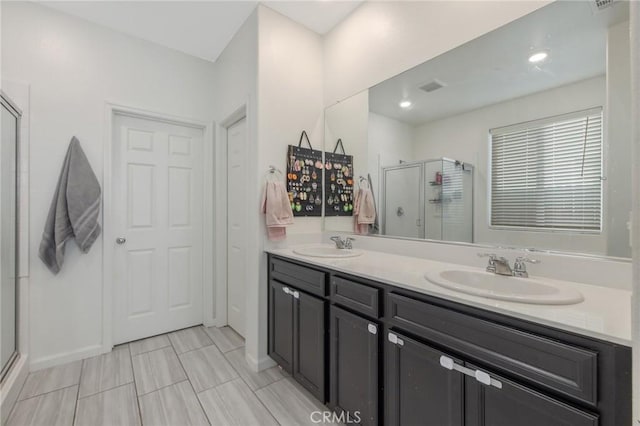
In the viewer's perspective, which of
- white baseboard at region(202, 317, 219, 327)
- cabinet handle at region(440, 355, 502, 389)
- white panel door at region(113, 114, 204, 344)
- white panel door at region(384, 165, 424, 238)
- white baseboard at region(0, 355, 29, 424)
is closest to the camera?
cabinet handle at region(440, 355, 502, 389)

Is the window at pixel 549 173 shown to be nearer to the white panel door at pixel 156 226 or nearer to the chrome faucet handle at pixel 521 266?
the chrome faucet handle at pixel 521 266

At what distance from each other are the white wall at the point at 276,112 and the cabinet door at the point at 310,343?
44 centimetres

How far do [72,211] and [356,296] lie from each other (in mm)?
2173

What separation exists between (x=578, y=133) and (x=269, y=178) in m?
1.77

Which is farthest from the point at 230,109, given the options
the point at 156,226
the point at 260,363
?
the point at 260,363

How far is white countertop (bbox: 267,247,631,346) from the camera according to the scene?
2.38 ft

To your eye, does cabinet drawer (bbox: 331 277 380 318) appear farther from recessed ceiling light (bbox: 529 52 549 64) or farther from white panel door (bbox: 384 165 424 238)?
recessed ceiling light (bbox: 529 52 549 64)

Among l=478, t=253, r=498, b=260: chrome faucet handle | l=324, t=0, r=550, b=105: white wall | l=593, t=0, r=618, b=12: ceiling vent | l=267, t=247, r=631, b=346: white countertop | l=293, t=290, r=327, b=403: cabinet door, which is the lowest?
l=293, t=290, r=327, b=403: cabinet door

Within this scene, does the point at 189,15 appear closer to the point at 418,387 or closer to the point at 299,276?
the point at 299,276

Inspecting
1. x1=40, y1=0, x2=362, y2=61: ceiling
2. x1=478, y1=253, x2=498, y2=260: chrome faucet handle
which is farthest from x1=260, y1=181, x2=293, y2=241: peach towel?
x1=40, y1=0, x2=362, y2=61: ceiling

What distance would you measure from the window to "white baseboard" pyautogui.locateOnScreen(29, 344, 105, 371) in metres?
3.00

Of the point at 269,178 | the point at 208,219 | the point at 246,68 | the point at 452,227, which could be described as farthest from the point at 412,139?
the point at 208,219

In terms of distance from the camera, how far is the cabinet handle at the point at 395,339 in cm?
116

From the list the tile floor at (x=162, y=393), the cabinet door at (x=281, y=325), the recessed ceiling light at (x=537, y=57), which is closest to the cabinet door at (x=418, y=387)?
the tile floor at (x=162, y=393)
